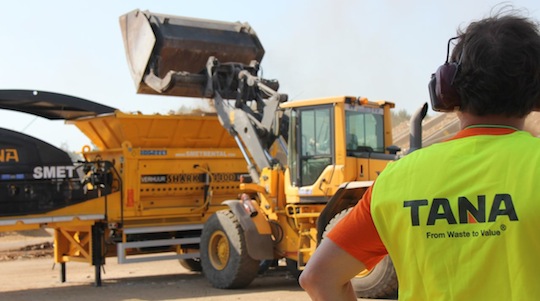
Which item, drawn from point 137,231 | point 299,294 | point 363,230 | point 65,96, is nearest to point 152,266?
point 137,231

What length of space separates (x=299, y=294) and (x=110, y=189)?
372 cm

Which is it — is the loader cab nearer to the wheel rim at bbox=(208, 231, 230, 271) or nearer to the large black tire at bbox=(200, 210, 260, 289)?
the large black tire at bbox=(200, 210, 260, 289)

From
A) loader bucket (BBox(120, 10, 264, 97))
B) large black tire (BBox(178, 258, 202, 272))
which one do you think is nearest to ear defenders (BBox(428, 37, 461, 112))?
loader bucket (BBox(120, 10, 264, 97))

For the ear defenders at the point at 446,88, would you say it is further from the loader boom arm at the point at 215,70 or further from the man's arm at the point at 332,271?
the loader boom arm at the point at 215,70

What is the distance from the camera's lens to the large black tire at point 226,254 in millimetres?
11805

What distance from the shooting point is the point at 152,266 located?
53.9 feet

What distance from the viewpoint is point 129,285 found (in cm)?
1308

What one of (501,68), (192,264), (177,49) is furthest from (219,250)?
(501,68)

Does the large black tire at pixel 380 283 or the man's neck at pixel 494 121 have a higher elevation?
the man's neck at pixel 494 121

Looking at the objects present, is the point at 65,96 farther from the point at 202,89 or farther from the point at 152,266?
the point at 152,266

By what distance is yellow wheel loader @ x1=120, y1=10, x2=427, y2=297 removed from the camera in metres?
10.9

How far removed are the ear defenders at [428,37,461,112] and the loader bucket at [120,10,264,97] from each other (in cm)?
1112

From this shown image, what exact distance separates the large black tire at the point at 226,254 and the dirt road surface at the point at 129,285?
0.57ft

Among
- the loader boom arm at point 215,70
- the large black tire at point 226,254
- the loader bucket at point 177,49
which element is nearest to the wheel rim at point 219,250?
the large black tire at point 226,254
